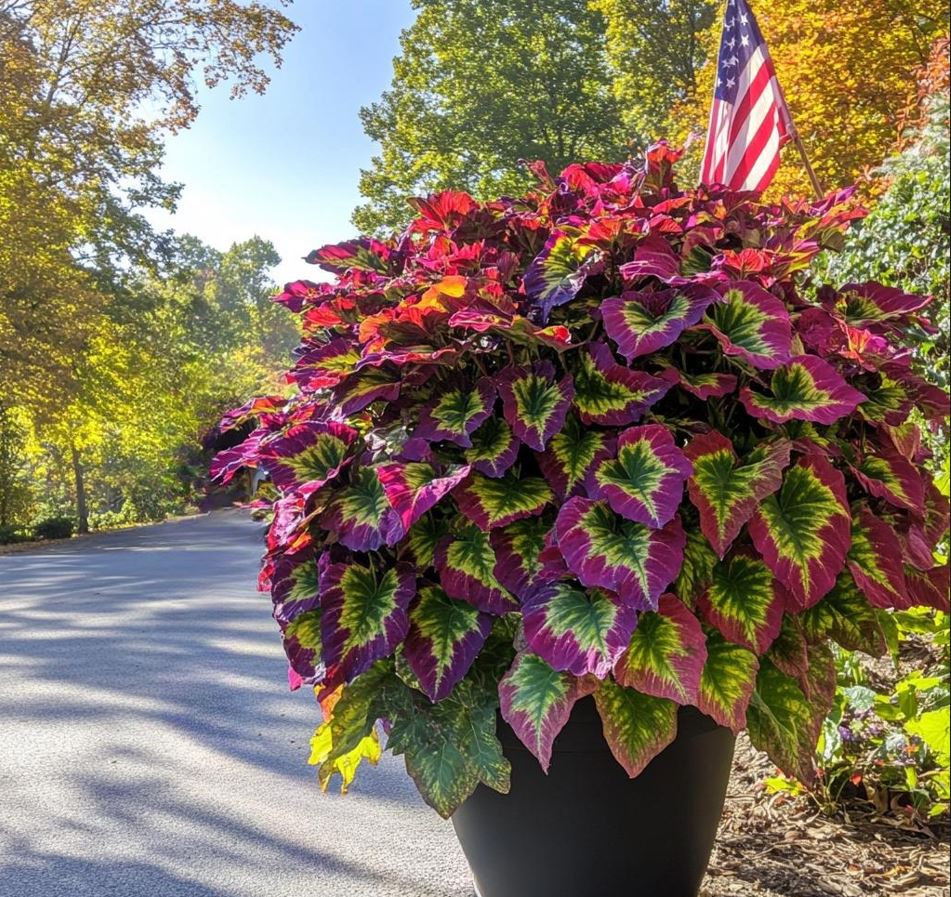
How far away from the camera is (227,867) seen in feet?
5.52

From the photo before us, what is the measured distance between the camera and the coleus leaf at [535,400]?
3.71ft

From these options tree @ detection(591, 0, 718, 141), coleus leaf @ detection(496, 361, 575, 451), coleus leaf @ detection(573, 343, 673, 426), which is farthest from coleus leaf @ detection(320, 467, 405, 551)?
tree @ detection(591, 0, 718, 141)

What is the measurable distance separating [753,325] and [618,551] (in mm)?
408

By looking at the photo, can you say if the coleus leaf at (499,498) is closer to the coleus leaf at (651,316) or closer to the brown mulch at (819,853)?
the coleus leaf at (651,316)

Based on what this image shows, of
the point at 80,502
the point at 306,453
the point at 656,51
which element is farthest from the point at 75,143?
the point at 306,453

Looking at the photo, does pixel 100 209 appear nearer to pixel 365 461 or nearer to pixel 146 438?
pixel 146 438

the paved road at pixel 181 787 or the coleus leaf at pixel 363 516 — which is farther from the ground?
the coleus leaf at pixel 363 516

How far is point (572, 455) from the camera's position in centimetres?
120

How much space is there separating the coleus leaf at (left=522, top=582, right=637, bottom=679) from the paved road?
0.85 metres

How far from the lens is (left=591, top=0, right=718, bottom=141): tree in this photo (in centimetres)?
1483

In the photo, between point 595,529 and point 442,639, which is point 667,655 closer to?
point 595,529

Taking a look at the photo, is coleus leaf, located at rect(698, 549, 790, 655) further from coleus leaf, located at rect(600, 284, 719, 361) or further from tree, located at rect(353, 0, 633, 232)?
tree, located at rect(353, 0, 633, 232)

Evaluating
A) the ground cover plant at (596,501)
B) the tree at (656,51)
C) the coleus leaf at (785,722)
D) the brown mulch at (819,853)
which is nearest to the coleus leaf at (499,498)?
the ground cover plant at (596,501)

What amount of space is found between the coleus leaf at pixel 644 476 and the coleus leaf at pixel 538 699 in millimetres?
240
